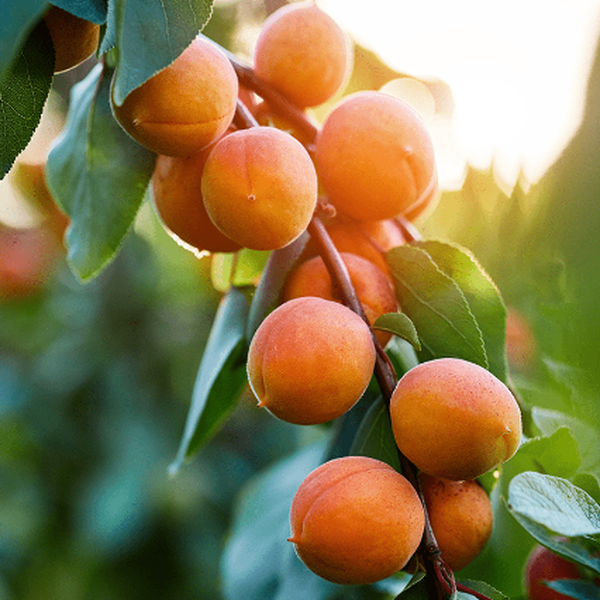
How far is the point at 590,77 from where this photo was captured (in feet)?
2.79

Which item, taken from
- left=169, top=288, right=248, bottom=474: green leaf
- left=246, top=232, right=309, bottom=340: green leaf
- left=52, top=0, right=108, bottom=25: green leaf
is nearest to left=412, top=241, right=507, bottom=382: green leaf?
left=246, top=232, right=309, bottom=340: green leaf

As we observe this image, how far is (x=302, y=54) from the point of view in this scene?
27.1 inches

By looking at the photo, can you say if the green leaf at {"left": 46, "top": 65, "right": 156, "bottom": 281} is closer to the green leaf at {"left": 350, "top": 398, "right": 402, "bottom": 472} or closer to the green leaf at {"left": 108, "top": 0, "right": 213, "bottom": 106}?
the green leaf at {"left": 108, "top": 0, "right": 213, "bottom": 106}

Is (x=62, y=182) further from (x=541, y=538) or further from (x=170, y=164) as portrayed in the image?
(x=541, y=538)

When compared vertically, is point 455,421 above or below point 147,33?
below

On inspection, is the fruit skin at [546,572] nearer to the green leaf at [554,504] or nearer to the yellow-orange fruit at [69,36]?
the green leaf at [554,504]

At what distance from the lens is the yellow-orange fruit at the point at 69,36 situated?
0.55 m

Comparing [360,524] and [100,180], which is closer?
[360,524]

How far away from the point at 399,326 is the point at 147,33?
29cm

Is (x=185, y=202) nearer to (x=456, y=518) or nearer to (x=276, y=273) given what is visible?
(x=276, y=273)

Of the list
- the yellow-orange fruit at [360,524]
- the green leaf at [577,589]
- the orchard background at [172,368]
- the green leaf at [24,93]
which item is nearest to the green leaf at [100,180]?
the orchard background at [172,368]

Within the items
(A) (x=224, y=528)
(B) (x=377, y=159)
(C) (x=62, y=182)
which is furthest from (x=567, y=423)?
(A) (x=224, y=528)

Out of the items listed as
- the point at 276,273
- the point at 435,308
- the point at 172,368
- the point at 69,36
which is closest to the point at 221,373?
the point at 276,273

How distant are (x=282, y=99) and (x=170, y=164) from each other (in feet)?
0.48
